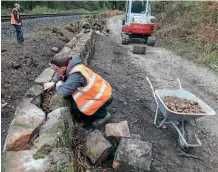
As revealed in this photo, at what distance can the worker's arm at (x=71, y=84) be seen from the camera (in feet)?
13.4

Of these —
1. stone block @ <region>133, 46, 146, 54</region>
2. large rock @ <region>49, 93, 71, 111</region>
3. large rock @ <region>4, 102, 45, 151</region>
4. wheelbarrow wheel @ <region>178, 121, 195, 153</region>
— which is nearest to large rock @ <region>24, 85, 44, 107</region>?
large rock @ <region>49, 93, 71, 111</region>

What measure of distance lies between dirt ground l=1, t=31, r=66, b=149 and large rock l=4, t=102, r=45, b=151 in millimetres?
897

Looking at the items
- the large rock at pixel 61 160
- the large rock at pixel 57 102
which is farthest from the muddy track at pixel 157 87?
the large rock at pixel 61 160

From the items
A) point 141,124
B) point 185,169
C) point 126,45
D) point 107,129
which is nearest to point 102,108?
point 107,129

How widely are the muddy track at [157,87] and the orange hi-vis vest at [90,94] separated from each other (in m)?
0.82

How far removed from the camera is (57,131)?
3377mm

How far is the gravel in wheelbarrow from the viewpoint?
461 centimetres

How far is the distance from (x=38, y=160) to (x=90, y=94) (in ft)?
5.21

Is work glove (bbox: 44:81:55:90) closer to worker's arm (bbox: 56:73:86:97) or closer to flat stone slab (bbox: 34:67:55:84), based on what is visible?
flat stone slab (bbox: 34:67:55:84)

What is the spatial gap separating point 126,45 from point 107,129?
33.4 ft

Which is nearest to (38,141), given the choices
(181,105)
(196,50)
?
(181,105)

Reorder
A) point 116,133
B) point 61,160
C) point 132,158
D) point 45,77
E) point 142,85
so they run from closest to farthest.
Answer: point 61,160, point 132,158, point 116,133, point 45,77, point 142,85

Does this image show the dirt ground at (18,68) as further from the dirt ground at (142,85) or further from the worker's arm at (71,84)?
the worker's arm at (71,84)

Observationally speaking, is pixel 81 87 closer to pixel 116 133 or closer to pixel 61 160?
pixel 116 133
